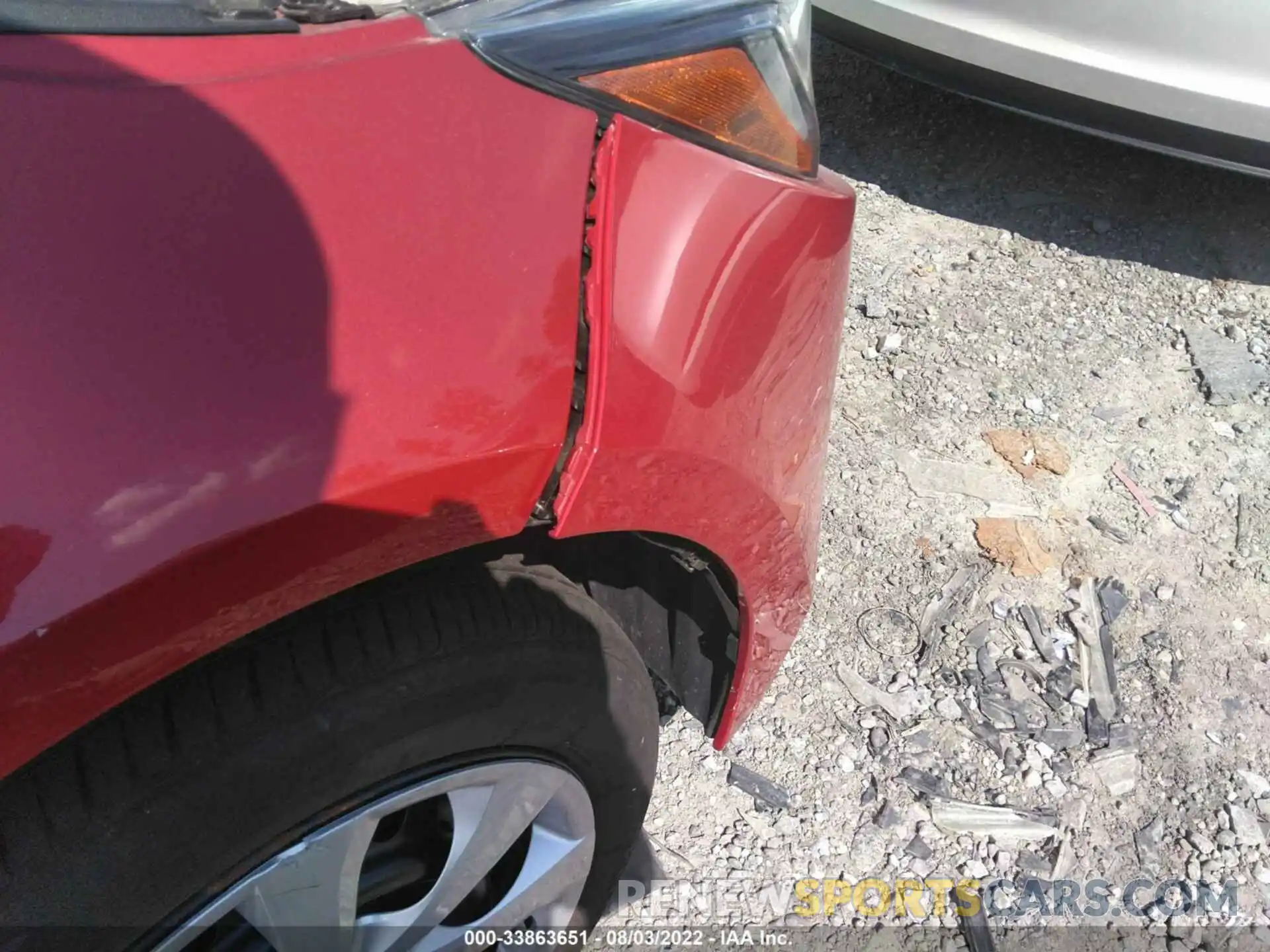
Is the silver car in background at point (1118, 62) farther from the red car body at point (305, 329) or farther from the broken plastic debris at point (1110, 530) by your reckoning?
the red car body at point (305, 329)

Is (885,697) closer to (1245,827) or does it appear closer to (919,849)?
(919,849)

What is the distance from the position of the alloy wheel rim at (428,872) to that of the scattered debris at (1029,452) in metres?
1.75

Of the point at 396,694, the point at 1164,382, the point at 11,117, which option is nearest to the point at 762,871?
A: the point at 396,694

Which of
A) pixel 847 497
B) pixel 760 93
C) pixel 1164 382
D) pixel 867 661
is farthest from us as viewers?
pixel 1164 382

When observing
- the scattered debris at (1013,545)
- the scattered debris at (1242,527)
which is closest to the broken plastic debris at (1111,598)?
the scattered debris at (1013,545)

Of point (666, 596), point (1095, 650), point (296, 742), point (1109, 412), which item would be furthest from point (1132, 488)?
point (296, 742)

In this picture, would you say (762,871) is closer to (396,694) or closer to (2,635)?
(396,694)

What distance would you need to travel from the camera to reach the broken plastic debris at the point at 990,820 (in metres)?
2.04

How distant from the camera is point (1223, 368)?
3002 millimetres

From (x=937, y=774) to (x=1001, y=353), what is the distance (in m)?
1.41

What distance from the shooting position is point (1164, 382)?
296cm

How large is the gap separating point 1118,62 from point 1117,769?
1920mm

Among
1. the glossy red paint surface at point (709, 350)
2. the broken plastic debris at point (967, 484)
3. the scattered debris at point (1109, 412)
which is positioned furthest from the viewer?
the scattered debris at point (1109, 412)

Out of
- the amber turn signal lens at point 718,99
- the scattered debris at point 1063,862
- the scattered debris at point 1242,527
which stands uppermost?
the amber turn signal lens at point 718,99
